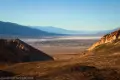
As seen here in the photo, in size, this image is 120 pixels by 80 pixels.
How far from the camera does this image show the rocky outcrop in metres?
55.5

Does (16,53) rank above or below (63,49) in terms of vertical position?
above

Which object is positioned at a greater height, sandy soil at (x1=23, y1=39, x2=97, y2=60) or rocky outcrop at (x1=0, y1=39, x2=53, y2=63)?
rocky outcrop at (x1=0, y1=39, x2=53, y2=63)

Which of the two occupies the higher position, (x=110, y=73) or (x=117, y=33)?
(x=117, y=33)

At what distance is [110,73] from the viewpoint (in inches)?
1308

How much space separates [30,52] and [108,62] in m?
23.5

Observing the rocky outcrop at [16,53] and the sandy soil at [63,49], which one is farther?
the sandy soil at [63,49]

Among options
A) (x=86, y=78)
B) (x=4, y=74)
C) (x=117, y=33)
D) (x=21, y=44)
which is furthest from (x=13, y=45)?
(x=86, y=78)

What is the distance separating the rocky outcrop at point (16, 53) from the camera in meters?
55.5

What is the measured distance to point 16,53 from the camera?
59062 mm

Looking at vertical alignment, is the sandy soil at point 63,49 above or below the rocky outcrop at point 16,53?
below

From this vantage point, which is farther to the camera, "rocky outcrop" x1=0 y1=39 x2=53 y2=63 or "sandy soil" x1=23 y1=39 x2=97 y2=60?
"sandy soil" x1=23 y1=39 x2=97 y2=60

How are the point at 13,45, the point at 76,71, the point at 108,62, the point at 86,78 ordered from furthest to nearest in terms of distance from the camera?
1. the point at 13,45
2. the point at 108,62
3. the point at 76,71
4. the point at 86,78

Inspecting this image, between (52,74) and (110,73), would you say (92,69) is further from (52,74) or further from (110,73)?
(52,74)

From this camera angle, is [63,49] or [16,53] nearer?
[16,53]
